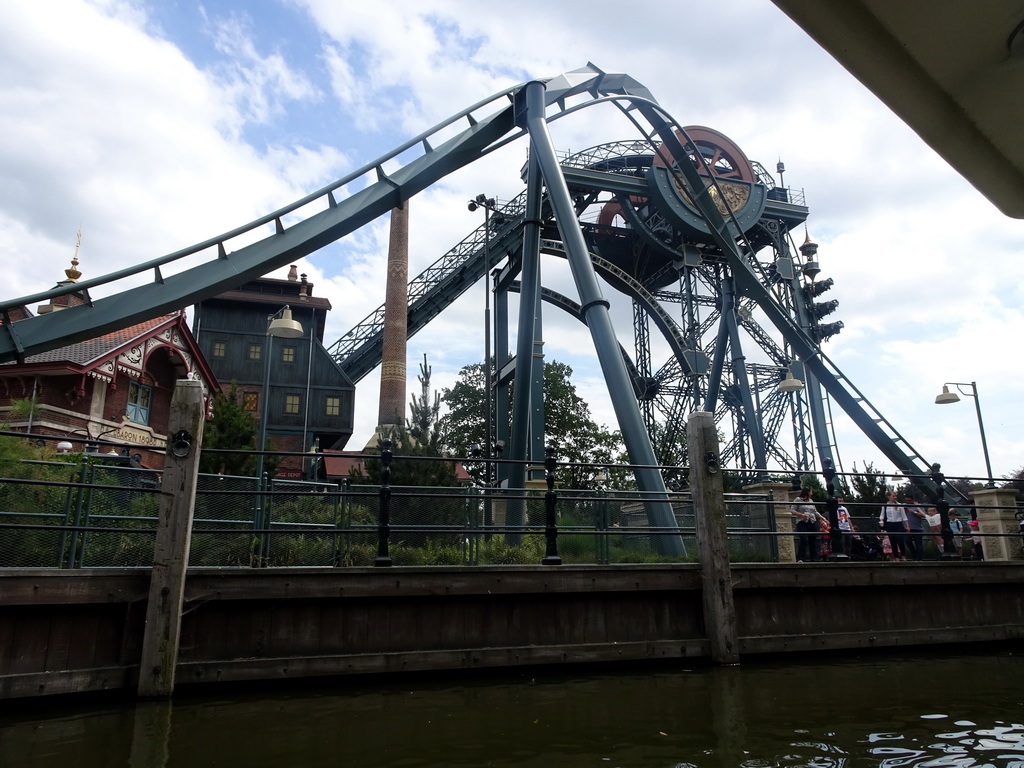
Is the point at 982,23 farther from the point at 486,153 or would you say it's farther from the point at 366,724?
the point at 486,153

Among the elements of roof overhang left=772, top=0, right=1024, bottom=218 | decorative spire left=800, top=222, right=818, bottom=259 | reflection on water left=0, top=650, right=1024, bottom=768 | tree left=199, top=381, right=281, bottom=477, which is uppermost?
decorative spire left=800, top=222, right=818, bottom=259

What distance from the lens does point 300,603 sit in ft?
22.4

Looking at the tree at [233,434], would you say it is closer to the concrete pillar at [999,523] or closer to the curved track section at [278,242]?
the curved track section at [278,242]

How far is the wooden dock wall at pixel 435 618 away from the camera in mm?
6137

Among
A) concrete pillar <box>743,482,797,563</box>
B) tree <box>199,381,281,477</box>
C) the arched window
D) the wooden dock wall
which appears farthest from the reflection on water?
the arched window

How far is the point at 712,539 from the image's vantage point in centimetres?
795

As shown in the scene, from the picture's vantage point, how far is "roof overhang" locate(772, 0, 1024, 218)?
4.35 ft

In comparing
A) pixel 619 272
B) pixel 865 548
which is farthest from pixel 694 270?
pixel 865 548

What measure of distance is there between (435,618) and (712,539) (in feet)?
10.1

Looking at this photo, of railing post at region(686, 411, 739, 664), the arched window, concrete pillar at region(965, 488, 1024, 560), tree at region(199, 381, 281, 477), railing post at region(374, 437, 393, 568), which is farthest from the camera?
the arched window

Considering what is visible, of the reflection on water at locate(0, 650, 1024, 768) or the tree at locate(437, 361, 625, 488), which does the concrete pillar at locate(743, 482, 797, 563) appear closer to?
the reflection on water at locate(0, 650, 1024, 768)

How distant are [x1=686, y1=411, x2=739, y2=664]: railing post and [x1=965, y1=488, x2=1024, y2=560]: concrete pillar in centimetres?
594

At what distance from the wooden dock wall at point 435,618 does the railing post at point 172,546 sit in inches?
7.6

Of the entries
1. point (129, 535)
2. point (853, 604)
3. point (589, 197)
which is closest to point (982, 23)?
point (853, 604)
